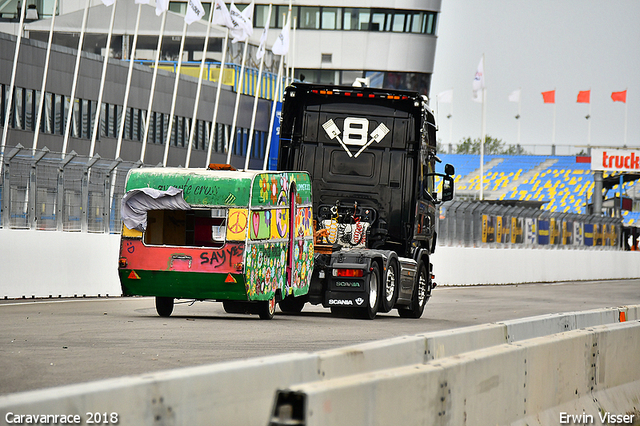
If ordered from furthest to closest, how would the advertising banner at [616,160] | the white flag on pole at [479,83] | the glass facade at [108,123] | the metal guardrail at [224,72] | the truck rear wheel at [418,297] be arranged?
the white flag on pole at [479,83] < the advertising banner at [616,160] < the metal guardrail at [224,72] < the glass facade at [108,123] < the truck rear wheel at [418,297]

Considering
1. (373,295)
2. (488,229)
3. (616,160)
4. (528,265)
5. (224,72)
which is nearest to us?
(373,295)

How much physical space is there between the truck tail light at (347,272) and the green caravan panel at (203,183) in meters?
2.76

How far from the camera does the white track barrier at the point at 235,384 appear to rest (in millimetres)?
4133

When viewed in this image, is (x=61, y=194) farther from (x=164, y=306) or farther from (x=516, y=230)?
(x=516, y=230)

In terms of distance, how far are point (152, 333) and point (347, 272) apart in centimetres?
501

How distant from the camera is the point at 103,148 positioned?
5569 cm

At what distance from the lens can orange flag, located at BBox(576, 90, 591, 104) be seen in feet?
285

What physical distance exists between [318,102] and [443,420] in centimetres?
1420

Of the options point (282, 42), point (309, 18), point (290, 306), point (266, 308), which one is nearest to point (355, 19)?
point (309, 18)

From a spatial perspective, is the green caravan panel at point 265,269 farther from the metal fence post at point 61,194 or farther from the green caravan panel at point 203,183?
the metal fence post at point 61,194

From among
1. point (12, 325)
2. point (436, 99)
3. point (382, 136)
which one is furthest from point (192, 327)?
point (436, 99)

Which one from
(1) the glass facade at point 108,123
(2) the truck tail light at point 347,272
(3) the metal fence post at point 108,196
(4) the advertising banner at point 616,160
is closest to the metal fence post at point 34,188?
(3) the metal fence post at point 108,196

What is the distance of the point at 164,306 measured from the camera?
1814 cm

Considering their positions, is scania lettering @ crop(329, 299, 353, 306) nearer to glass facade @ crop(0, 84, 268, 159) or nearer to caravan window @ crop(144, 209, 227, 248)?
caravan window @ crop(144, 209, 227, 248)
